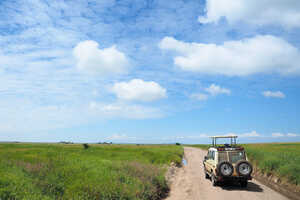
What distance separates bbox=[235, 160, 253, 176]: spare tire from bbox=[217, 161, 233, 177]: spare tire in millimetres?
407

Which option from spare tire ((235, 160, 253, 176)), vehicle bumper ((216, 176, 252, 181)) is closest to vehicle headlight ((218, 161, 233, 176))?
vehicle bumper ((216, 176, 252, 181))

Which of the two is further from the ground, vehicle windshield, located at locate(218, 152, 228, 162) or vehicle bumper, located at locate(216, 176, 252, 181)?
vehicle windshield, located at locate(218, 152, 228, 162)

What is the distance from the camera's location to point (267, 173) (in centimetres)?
2142

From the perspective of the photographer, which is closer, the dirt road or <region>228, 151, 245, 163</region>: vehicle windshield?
the dirt road

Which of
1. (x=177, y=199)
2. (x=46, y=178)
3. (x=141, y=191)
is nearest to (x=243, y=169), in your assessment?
(x=177, y=199)

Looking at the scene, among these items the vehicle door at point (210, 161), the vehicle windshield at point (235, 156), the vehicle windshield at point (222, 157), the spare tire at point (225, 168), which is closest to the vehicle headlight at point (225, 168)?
the spare tire at point (225, 168)

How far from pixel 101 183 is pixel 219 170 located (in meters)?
7.35

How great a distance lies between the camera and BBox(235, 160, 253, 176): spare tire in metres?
14.6

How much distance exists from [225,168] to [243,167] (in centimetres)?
107

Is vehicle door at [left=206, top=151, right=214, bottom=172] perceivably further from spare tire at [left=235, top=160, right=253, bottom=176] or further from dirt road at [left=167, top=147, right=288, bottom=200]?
spare tire at [left=235, top=160, right=253, bottom=176]

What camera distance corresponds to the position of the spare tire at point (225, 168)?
1464 centimetres

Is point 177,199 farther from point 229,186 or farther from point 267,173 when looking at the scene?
point 267,173

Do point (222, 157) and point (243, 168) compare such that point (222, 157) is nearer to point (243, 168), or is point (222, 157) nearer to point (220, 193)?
point (243, 168)

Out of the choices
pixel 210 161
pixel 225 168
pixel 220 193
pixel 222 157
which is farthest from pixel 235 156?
pixel 220 193
